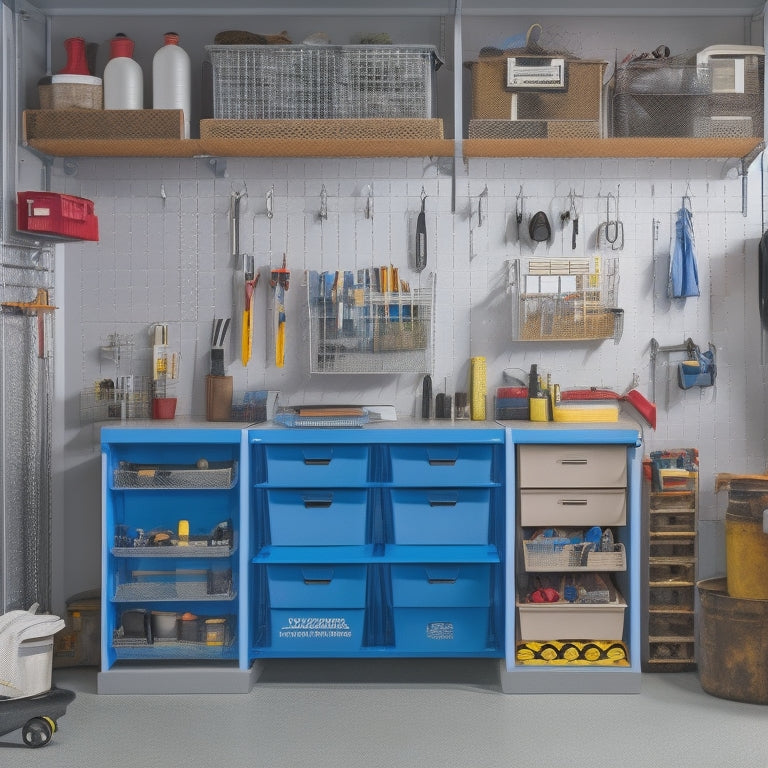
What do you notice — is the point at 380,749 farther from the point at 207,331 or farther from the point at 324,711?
the point at 207,331

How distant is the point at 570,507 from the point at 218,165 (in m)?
2.32

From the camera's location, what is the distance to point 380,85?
15.4 feet

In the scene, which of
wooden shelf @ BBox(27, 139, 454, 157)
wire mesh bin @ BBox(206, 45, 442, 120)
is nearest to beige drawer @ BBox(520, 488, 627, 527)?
wooden shelf @ BBox(27, 139, 454, 157)

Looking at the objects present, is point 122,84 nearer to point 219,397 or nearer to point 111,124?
point 111,124

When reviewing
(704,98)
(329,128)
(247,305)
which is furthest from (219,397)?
(704,98)

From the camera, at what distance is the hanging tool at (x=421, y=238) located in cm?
506

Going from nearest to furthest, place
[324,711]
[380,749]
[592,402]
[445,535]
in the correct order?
1. [380,749]
2. [324,711]
3. [445,535]
4. [592,402]

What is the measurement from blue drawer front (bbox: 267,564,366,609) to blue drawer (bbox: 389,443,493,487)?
0.48 meters

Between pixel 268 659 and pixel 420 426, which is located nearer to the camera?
pixel 420 426

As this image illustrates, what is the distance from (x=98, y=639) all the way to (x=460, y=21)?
3.33 meters

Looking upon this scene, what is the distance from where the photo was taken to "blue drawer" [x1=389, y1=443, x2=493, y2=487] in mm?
4621

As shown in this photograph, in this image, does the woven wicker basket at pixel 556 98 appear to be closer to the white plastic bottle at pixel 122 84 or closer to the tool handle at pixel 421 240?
the tool handle at pixel 421 240

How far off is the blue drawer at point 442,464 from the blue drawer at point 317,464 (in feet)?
0.54

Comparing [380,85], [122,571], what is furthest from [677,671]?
[380,85]
